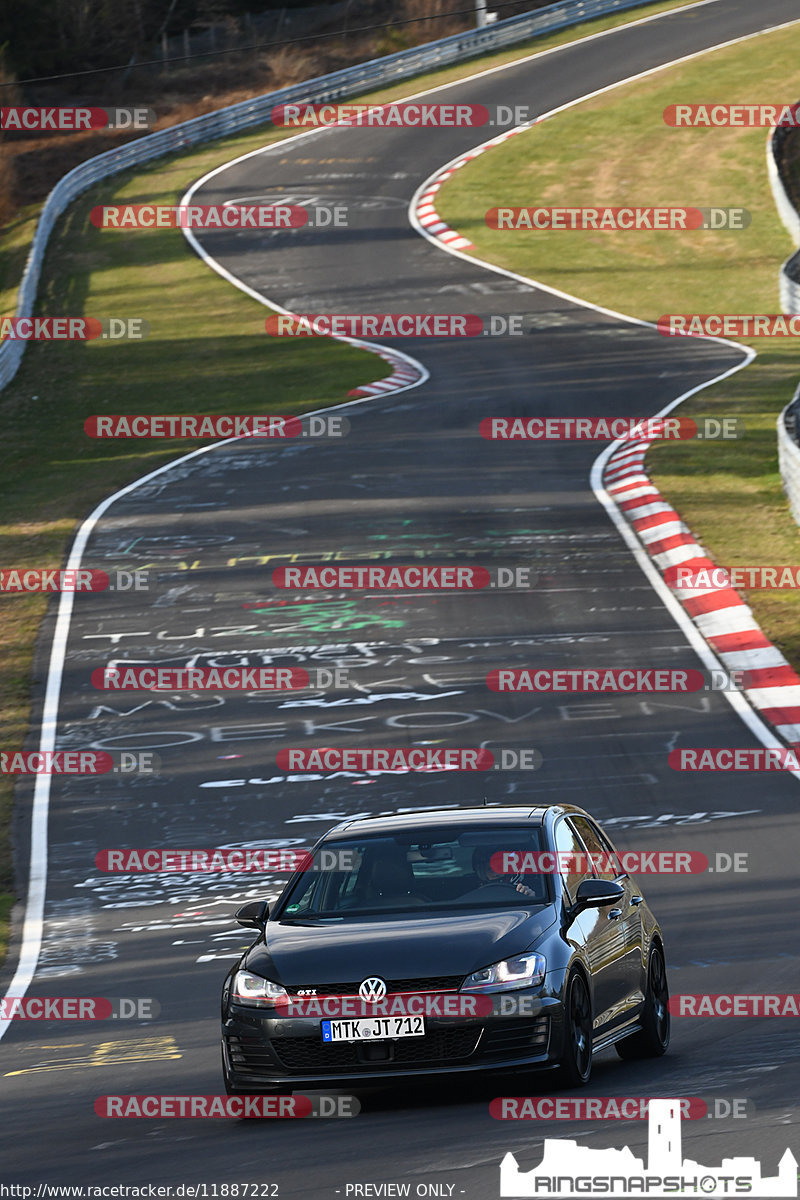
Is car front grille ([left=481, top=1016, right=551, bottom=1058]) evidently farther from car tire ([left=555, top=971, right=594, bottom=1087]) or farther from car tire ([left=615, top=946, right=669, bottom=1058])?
car tire ([left=615, top=946, right=669, bottom=1058])

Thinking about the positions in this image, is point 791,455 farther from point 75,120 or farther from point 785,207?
point 75,120

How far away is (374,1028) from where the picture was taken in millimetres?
7852

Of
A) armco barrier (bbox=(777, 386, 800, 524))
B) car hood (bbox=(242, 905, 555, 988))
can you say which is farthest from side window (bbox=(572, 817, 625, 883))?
armco barrier (bbox=(777, 386, 800, 524))

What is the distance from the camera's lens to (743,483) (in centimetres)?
2547

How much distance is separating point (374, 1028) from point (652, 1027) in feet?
6.25

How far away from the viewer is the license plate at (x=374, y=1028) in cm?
782

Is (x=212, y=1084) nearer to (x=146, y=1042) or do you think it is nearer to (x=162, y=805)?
(x=146, y=1042)

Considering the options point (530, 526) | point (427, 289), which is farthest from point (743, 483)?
point (427, 289)

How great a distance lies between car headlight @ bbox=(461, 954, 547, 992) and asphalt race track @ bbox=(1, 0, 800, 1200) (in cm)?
44

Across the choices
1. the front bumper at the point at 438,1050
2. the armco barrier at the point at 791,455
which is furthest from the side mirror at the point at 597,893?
the armco barrier at the point at 791,455

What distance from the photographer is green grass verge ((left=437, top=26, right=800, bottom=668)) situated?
2420 cm

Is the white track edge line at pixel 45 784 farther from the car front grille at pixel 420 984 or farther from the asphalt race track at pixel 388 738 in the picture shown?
the car front grille at pixel 420 984

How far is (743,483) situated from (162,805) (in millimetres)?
12103

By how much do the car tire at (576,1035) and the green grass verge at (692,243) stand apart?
10414 mm
